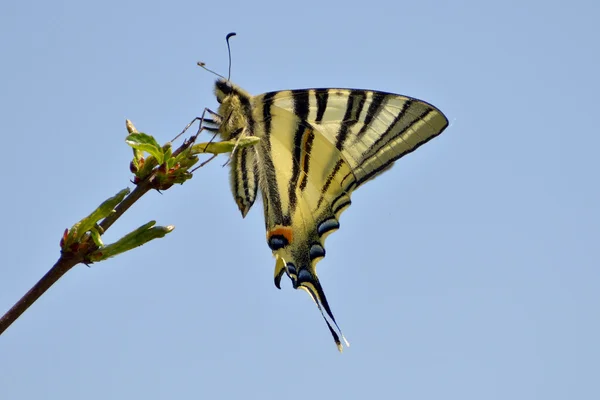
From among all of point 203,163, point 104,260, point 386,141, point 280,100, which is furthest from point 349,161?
point 104,260

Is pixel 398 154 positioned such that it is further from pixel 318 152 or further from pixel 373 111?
pixel 318 152

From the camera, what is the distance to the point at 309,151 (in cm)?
788

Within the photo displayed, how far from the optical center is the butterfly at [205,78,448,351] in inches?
296

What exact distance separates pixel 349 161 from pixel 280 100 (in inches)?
38.0

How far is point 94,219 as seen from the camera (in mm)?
4273

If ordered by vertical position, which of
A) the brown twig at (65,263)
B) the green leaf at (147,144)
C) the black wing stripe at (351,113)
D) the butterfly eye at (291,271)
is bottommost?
the brown twig at (65,263)

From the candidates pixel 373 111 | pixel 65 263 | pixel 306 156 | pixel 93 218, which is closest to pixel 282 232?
pixel 306 156

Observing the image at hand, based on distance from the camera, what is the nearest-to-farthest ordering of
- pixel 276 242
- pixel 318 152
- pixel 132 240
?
1. pixel 132 240
2. pixel 318 152
3. pixel 276 242

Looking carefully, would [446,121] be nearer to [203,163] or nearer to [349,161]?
[349,161]

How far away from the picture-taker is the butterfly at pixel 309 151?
7516mm

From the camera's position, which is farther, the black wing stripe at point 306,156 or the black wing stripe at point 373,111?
the black wing stripe at point 306,156

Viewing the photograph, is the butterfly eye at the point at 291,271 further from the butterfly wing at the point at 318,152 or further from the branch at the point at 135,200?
the branch at the point at 135,200

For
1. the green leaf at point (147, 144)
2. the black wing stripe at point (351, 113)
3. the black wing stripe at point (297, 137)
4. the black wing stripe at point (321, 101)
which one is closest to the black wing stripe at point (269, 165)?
the black wing stripe at point (297, 137)

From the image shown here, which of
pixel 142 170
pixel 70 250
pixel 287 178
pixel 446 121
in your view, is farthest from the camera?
pixel 287 178
